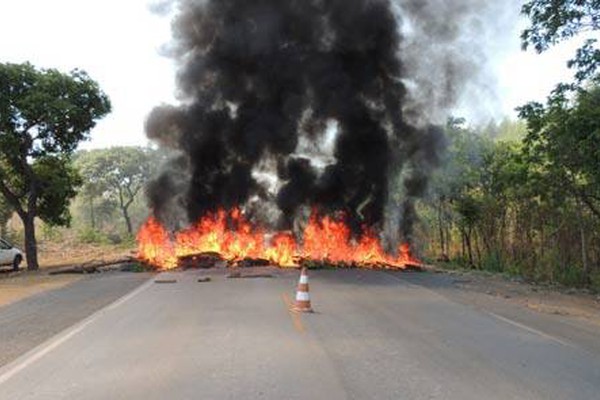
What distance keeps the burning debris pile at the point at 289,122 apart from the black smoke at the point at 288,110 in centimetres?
4

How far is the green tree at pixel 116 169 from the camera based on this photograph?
70438 millimetres

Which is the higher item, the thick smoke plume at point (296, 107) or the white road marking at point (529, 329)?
the thick smoke plume at point (296, 107)

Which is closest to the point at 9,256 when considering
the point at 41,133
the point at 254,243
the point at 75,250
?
the point at 41,133

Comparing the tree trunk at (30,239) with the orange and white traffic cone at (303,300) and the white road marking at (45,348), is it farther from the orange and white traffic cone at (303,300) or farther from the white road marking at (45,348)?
the orange and white traffic cone at (303,300)

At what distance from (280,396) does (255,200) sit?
78.8 ft

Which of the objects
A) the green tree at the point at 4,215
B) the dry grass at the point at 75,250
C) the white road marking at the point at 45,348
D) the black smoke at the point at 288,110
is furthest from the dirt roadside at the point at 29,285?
the green tree at the point at 4,215

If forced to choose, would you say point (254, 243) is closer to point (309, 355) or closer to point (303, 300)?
point (303, 300)

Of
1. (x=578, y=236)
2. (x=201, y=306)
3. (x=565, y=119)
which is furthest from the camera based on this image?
(x=578, y=236)

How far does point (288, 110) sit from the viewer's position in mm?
30094

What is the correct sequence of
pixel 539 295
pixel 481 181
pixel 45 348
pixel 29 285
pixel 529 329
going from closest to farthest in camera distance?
pixel 45 348 < pixel 529 329 < pixel 539 295 < pixel 29 285 < pixel 481 181

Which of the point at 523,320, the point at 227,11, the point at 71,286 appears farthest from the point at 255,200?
the point at 523,320

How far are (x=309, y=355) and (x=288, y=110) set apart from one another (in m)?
22.1

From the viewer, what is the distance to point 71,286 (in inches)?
805

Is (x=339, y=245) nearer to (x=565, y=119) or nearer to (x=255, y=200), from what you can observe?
(x=255, y=200)
